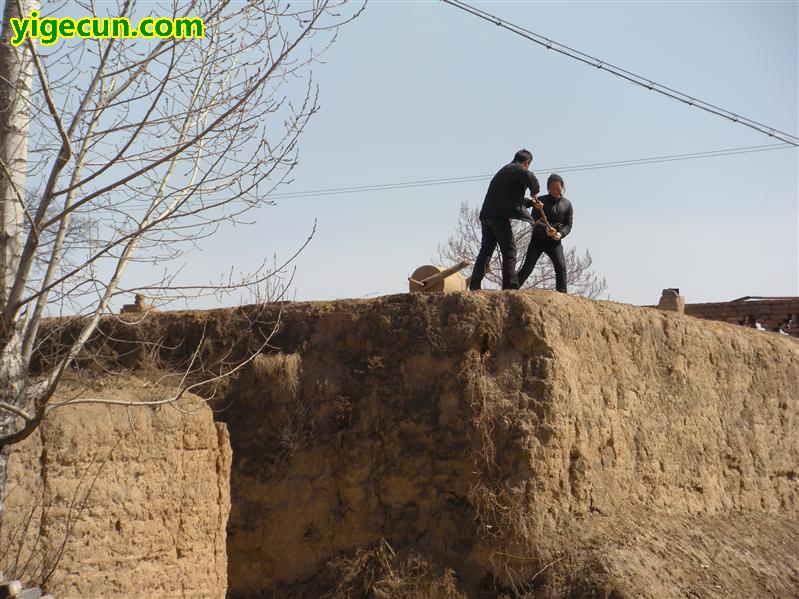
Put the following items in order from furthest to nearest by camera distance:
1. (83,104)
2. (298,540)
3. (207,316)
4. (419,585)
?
(207,316), (298,540), (419,585), (83,104)

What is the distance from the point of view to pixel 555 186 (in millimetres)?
12867

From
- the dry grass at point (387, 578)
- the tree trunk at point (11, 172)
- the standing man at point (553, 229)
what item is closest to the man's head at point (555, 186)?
the standing man at point (553, 229)

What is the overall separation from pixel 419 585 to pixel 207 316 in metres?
3.85

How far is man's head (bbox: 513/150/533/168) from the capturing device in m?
12.4

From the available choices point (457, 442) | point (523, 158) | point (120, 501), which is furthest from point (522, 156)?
point (120, 501)

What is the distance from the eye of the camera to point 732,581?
37.1 feet

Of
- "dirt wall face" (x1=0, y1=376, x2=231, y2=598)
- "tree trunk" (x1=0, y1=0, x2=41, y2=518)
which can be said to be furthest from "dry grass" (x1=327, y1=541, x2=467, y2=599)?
"tree trunk" (x1=0, y1=0, x2=41, y2=518)

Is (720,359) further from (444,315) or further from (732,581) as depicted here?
(444,315)

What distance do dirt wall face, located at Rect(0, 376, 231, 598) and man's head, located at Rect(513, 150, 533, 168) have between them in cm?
546

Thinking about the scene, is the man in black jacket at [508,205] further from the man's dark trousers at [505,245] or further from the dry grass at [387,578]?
the dry grass at [387,578]

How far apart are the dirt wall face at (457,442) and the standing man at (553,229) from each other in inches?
28.3

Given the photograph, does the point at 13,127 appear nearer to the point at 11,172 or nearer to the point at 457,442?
the point at 11,172

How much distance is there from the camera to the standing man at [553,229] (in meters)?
12.6

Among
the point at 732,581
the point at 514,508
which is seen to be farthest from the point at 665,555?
the point at 514,508
